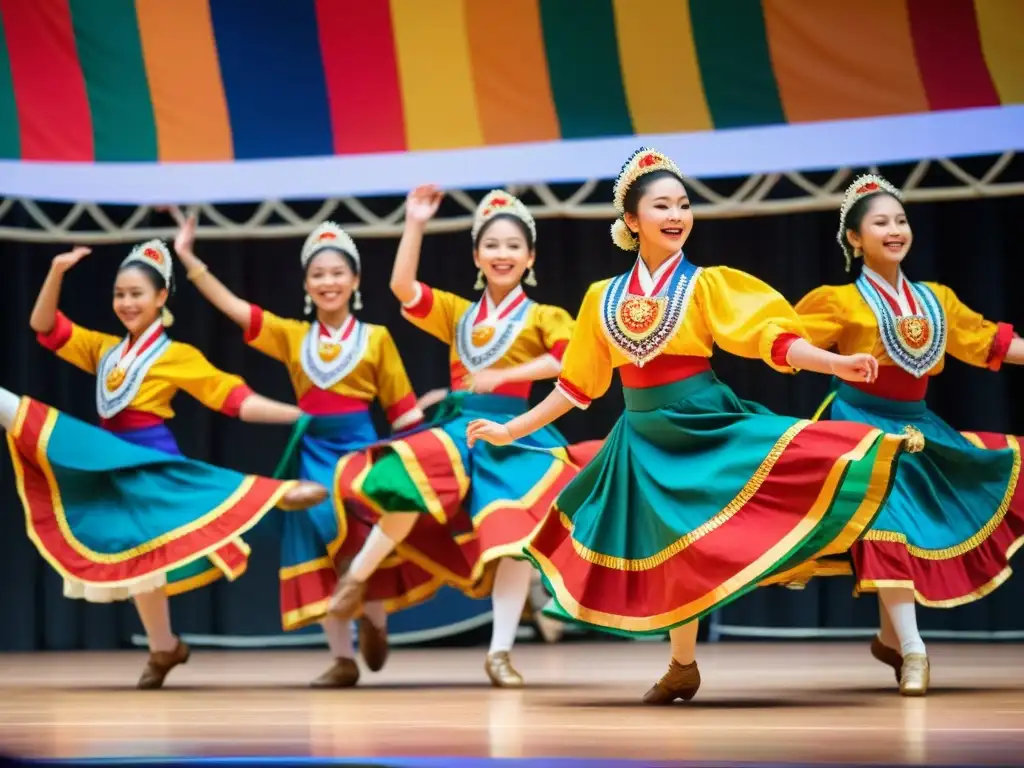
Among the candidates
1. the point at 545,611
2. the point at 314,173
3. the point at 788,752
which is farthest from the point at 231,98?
the point at 788,752

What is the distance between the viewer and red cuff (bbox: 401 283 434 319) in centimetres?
489

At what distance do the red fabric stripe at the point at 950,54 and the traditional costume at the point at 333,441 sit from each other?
2.14 m

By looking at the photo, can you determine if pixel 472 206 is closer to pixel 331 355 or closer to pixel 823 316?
pixel 331 355

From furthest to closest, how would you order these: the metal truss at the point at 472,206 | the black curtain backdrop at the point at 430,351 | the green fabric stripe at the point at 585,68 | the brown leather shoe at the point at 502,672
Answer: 1. the black curtain backdrop at the point at 430,351
2. the metal truss at the point at 472,206
3. the green fabric stripe at the point at 585,68
4. the brown leather shoe at the point at 502,672

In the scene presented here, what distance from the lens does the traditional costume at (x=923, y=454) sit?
12.8 ft

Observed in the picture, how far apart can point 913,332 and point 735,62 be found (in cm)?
195

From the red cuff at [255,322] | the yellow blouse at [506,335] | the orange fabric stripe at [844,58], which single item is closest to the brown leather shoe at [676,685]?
the yellow blouse at [506,335]

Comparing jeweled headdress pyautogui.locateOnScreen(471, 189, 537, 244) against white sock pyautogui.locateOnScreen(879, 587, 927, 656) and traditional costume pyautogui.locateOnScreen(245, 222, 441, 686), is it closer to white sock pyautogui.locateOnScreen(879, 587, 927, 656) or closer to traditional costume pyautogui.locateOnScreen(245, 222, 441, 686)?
traditional costume pyautogui.locateOnScreen(245, 222, 441, 686)

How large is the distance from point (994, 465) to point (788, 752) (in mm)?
1756

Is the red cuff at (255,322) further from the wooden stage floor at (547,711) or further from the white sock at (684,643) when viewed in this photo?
the white sock at (684,643)

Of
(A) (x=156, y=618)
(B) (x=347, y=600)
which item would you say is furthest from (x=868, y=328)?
(A) (x=156, y=618)

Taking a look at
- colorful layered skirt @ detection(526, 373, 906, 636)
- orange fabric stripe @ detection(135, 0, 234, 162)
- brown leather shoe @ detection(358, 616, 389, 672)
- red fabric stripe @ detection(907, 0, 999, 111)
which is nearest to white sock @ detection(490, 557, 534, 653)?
brown leather shoe @ detection(358, 616, 389, 672)

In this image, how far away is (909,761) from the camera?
2410mm

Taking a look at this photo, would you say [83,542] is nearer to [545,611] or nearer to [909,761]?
[545,611]
